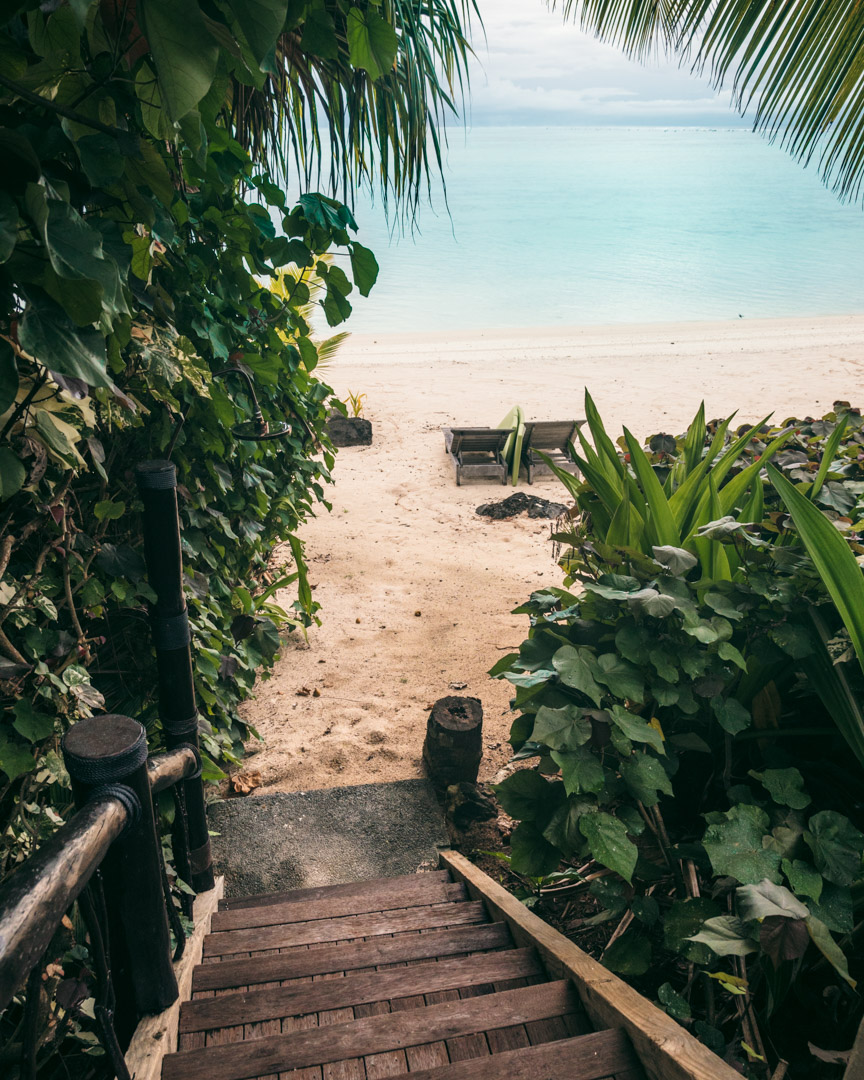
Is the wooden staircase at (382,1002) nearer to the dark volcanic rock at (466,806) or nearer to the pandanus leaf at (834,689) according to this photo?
the dark volcanic rock at (466,806)

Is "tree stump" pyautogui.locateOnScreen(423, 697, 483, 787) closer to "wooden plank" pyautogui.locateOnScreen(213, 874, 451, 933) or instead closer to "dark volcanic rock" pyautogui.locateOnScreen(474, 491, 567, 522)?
"wooden plank" pyautogui.locateOnScreen(213, 874, 451, 933)

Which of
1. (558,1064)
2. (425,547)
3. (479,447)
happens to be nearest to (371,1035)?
(558,1064)

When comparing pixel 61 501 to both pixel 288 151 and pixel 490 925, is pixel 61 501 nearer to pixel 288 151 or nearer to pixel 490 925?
pixel 490 925

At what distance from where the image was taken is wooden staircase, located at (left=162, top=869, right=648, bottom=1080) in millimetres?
1585

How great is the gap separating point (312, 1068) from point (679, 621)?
1.39 meters

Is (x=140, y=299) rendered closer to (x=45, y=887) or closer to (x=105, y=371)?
(x=105, y=371)

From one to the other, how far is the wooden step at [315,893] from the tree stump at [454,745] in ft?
2.02

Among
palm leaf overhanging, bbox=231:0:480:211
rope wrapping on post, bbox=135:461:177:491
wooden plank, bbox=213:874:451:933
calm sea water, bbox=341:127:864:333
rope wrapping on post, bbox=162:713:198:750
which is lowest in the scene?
calm sea water, bbox=341:127:864:333

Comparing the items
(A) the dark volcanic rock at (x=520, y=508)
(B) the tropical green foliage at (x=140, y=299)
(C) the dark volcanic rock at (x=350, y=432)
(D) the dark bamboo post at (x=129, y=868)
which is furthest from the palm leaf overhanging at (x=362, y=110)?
(C) the dark volcanic rock at (x=350, y=432)

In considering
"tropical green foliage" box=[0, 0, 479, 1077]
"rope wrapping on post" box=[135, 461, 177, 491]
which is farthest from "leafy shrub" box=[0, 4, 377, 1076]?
"rope wrapping on post" box=[135, 461, 177, 491]

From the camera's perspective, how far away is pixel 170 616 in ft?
6.61

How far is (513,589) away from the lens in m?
5.77

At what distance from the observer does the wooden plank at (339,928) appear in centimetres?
236

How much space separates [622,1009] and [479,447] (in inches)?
280
